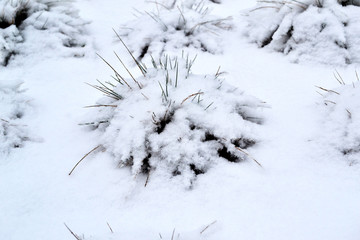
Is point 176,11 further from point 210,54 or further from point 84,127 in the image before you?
point 84,127

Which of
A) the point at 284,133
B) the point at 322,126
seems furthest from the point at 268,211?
the point at 322,126

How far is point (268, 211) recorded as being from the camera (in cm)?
124

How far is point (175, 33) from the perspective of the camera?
251cm

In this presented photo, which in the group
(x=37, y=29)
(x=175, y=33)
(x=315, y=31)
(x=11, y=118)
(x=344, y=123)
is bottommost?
(x=11, y=118)

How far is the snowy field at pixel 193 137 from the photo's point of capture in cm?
124

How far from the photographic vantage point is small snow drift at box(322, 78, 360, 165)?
1402 mm

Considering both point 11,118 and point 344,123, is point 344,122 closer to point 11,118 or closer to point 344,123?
point 344,123

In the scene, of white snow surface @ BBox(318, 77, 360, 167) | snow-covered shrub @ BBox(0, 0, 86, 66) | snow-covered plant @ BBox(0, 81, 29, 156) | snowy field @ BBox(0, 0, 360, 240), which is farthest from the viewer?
snow-covered shrub @ BBox(0, 0, 86, 66)

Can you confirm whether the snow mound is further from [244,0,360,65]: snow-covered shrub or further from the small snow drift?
[244,0,360,65]: snow-covered shrub

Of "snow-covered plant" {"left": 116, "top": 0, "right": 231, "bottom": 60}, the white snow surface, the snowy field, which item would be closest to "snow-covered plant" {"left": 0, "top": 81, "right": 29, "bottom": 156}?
the snowy field

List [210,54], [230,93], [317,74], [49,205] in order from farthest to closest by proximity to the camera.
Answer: [210,54]
[317,74]
[230,93]
[49,205]

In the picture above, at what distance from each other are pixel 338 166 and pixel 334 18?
1.30m

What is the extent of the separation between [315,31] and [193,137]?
4.55ft

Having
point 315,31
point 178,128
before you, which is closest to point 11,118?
point 178,128
